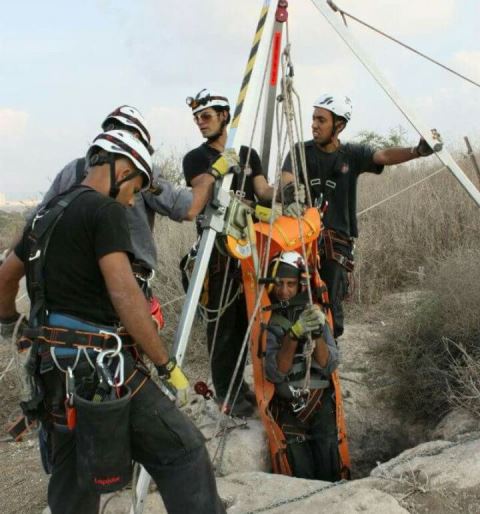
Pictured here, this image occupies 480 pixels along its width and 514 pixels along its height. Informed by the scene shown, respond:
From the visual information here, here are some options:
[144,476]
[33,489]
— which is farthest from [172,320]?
[144,476]

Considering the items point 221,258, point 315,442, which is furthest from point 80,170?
point 315,442

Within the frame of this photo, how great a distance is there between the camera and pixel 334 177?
4.26 metres

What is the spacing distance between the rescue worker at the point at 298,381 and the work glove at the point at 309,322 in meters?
0.15

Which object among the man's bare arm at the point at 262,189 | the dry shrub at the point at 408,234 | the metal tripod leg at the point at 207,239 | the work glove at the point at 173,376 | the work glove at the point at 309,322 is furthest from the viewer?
the dry shrub at the point at 408,234

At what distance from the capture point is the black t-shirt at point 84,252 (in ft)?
6.98

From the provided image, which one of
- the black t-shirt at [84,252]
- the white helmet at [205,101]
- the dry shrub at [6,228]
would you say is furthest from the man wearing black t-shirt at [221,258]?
the dry shrub at [6,228]

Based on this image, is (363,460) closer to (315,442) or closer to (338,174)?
(315,442)

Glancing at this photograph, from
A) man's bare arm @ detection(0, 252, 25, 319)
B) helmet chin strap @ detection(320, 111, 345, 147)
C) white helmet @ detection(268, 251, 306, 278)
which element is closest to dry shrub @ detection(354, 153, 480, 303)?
helmet chin strap @ detection(320, 111, 345, 147)

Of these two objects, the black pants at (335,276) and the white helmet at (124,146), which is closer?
the white helmet at (124,146)

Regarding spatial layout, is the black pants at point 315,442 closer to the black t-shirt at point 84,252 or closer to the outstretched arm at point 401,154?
the outstretched arm at point 401,154

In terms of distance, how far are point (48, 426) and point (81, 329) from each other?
49cm

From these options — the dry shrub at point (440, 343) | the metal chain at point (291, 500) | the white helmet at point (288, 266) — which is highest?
the white helmet at point (288, 266)

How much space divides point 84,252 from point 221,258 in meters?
1.82

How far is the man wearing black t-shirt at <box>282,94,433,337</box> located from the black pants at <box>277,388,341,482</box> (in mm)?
773
